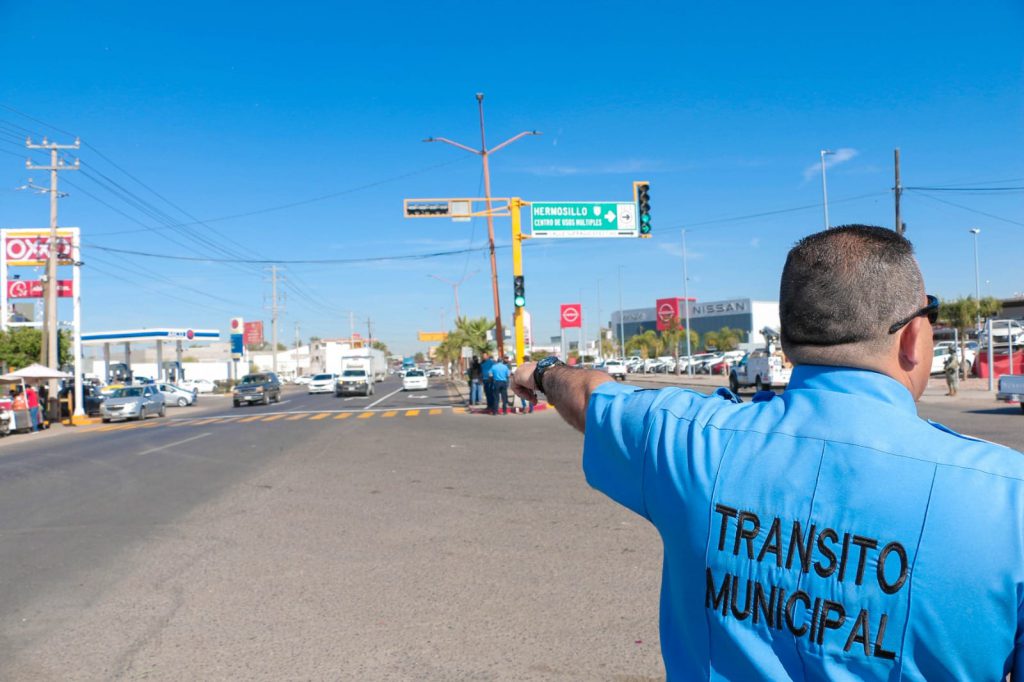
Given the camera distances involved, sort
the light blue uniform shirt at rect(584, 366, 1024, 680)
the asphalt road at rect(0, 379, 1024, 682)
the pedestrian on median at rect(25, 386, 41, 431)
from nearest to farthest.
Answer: the light blue uniform shirt at rect(584, 366, 1024, 680)
the asphalt road at rect(0, 379, 1024, 682)
the pedestrian on median at rect(25, 386, 41, 431)

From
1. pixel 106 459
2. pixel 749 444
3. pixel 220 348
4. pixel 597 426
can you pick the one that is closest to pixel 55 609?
pixel 597 426

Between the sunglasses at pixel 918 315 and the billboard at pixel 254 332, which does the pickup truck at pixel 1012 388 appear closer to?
the sunglasses at pixel 918 315

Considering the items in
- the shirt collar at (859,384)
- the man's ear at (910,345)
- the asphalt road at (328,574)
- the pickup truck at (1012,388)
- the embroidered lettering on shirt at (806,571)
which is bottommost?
the asphalt road at (328,574)

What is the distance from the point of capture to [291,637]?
5.00 meters


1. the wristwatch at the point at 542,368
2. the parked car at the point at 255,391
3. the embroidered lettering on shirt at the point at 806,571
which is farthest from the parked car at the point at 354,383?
the embroidered lettering on shirt at the point at 806,571

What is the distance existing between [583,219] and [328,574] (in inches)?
799

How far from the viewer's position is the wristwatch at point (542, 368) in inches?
92.4

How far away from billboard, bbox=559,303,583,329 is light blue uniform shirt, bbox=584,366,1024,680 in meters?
28.0

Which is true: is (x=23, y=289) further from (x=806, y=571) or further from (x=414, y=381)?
(x=806, y=571)

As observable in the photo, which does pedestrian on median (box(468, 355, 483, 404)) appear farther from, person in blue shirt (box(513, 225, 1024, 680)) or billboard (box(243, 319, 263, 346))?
billboard (box(243, 319, 263, 346))

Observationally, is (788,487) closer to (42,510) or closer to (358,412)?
(42,510)

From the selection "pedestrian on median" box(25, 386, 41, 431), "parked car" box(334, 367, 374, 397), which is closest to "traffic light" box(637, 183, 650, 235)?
"pedestrian on median" box(25, 386, 41, 431)

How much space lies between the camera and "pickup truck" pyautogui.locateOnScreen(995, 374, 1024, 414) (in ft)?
62.4

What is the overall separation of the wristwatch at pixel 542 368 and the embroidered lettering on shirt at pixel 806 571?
0.88m
